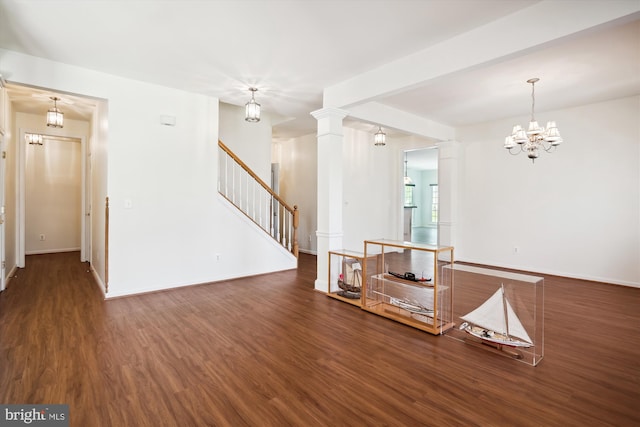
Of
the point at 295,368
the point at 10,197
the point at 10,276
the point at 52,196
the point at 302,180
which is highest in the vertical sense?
the point at 302,180

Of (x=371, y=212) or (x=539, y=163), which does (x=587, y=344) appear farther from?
(x=371, y=212)

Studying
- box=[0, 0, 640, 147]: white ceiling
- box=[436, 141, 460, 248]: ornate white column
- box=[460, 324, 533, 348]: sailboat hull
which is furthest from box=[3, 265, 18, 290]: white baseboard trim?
box=[436, 141, 460, 248]: ornate white column

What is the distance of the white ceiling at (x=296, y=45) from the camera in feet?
8.59

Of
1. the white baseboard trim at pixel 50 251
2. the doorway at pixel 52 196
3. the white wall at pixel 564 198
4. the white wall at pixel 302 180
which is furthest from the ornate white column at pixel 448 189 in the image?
the white baseboard trim at pixel 50 251

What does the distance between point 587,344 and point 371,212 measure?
502 cm

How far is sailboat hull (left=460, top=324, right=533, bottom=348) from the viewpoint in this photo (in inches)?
100

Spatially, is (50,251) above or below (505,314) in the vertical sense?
below

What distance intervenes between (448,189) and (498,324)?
441cm

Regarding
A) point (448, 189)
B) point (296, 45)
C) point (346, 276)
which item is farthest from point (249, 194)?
point (448, 189)

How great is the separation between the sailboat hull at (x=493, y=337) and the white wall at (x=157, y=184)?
3581 mm

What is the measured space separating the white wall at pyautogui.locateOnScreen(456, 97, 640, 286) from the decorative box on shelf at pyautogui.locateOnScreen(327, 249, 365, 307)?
3678mm

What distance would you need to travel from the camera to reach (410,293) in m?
4.02

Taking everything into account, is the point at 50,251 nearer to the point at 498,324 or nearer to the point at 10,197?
the point at 10,197

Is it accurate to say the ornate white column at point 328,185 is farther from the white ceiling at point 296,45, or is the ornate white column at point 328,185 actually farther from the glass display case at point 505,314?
the glass display case at point 505,314
